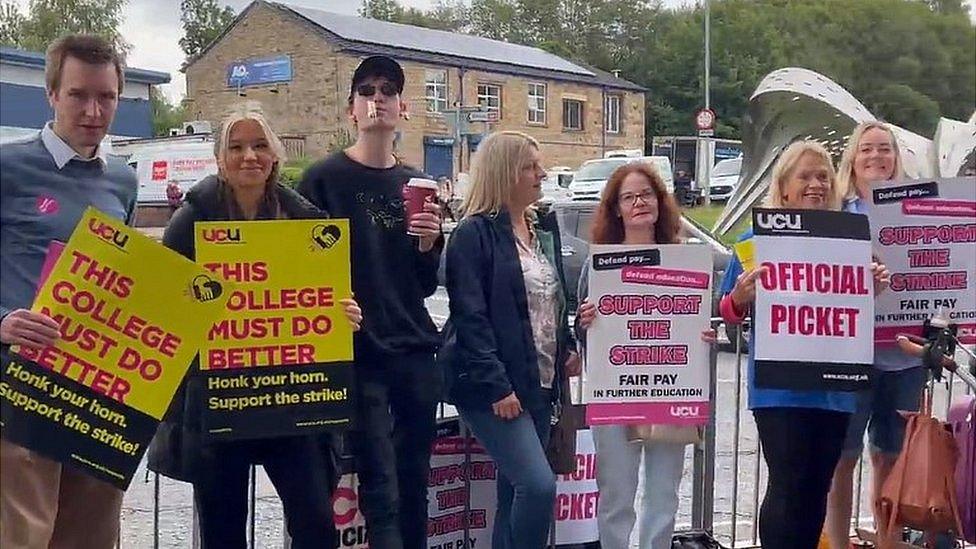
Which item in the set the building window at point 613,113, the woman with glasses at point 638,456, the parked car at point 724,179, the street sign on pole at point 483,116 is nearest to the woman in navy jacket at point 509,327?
the woman with glasses at point 638,456

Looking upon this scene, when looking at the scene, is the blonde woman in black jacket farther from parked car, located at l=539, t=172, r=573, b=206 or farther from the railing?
parked car, located at l=539, t=172, r=573, b=206

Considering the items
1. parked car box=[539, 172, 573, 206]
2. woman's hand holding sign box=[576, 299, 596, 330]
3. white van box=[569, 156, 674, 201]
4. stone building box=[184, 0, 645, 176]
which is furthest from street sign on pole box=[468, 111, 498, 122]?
woman's hand holding sign box=[576, 299, 596, 330]

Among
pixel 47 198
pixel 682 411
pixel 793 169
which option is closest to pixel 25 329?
pixel 47 198

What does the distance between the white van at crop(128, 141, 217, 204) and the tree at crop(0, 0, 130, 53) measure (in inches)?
16.1

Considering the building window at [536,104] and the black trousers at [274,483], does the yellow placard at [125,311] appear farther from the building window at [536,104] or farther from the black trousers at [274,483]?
the building window at [536,104]

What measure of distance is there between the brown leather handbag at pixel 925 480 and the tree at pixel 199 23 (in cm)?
304

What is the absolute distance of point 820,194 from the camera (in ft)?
14.1

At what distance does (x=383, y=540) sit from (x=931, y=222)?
8.10 feet

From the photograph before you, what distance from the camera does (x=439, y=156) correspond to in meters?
4.48

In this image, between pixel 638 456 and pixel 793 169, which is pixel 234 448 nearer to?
pixel 638 456

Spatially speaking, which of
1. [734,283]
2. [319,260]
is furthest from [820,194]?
[319,260]

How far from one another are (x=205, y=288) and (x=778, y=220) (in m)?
2.06

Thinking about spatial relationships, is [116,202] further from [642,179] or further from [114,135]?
[642,179]

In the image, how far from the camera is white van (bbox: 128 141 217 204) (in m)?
3.69
